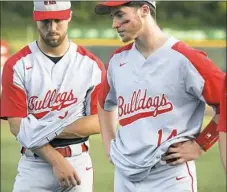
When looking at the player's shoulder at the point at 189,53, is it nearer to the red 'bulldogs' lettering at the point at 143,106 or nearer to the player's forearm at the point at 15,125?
the red 'bulldogs' lettering at the point at 143,106

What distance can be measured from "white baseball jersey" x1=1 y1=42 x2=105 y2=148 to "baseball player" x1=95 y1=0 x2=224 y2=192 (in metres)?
0.66

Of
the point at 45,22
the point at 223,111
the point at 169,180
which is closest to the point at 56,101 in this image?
the point at 45,22

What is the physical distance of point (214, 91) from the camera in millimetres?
3639

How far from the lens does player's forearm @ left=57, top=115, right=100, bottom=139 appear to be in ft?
14.6

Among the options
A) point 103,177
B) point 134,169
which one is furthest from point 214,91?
point 103,177

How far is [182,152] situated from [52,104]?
1.00 metres

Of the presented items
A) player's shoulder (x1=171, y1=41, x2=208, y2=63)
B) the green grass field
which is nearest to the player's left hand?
player's shoulder (x1=171, y1=41, x2=208, y2=63)

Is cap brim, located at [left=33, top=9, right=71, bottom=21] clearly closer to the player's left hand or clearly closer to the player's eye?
→ the player's eye

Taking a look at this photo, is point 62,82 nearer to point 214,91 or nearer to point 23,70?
point 23,70

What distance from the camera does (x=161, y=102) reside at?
372 centimetres

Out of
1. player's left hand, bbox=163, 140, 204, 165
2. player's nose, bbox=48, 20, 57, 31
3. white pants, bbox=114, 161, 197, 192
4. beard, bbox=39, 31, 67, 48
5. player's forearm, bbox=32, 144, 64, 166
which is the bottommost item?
player's forearm, bbox=32, 144, 64, 166

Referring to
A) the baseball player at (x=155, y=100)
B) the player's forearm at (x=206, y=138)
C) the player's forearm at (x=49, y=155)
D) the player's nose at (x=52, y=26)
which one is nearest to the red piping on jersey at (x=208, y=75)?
the baseball player at (x=155, y=100)

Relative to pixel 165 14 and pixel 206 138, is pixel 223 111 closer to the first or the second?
pixel 206 138

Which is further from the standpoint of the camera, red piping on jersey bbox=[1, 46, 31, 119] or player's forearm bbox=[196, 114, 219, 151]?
red piping on jersey bbox=[1, 46, 31, 119]
